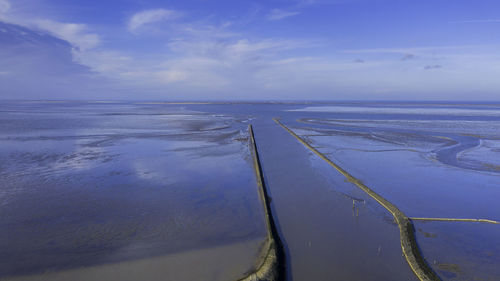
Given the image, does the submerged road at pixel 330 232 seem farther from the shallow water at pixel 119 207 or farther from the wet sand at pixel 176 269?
the wet sand at pixel 176 269

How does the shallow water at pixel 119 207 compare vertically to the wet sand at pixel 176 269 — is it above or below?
above

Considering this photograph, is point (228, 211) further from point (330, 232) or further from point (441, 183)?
point (441, 183)

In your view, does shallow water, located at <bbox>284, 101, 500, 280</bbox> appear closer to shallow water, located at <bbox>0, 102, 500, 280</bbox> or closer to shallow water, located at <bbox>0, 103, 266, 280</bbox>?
shallow water, located at <bbox>0, 102, 500, 280</bbox>

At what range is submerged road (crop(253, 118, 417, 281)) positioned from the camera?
198 inches

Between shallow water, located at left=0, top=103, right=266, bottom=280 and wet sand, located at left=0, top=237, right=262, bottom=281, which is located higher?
shallow water, located at left=0, top=103, right=266, bottom=280

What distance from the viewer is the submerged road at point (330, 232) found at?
198 inches

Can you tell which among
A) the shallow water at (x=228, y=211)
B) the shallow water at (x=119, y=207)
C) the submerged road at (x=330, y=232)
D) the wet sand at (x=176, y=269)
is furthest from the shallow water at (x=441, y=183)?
the shallow water at (x=119, y=207)

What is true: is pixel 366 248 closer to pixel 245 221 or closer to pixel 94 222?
pixel 245 221

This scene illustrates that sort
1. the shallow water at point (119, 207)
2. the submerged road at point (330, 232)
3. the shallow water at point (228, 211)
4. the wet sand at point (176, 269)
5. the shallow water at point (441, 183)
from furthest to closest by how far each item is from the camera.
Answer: the shallow water at point (441, 183) < the shallow water at point (119, 207) < the shallow water at point (228, 211) < the submerged road at point (330, 232) < the wet sand at point (176, 269)

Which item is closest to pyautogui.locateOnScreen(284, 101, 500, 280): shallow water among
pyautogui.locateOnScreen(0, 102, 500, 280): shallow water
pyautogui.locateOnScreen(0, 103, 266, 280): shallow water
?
pyautogui.locateOnScreen(0, 102, 500, 280): shallow water

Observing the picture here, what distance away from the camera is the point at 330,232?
6.38m

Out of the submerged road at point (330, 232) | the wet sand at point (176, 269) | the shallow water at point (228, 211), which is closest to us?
the wet sand at point (176, 269)

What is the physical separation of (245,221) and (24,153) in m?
12.3

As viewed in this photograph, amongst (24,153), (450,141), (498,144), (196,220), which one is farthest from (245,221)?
(498,144)
